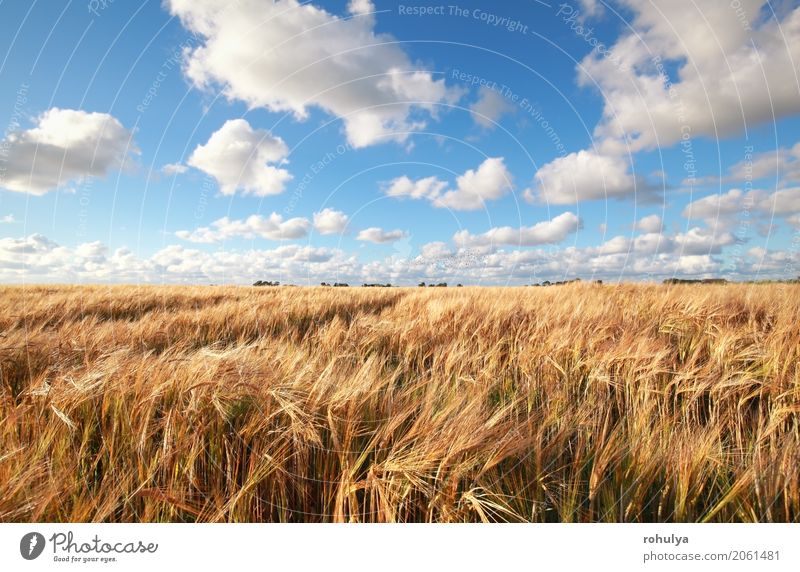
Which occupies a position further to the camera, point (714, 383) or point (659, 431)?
point (714, 383)

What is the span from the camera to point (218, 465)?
1.57m

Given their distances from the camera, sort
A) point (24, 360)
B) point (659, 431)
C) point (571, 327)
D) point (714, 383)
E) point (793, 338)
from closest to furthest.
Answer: point (659, 431) < point (714, 383) < point (24, 360) < point (793, 338) < point (571, 327)

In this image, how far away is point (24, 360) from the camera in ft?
8.96

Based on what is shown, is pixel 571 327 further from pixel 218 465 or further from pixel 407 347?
pixel 218 465

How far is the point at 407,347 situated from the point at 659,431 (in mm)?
2086
